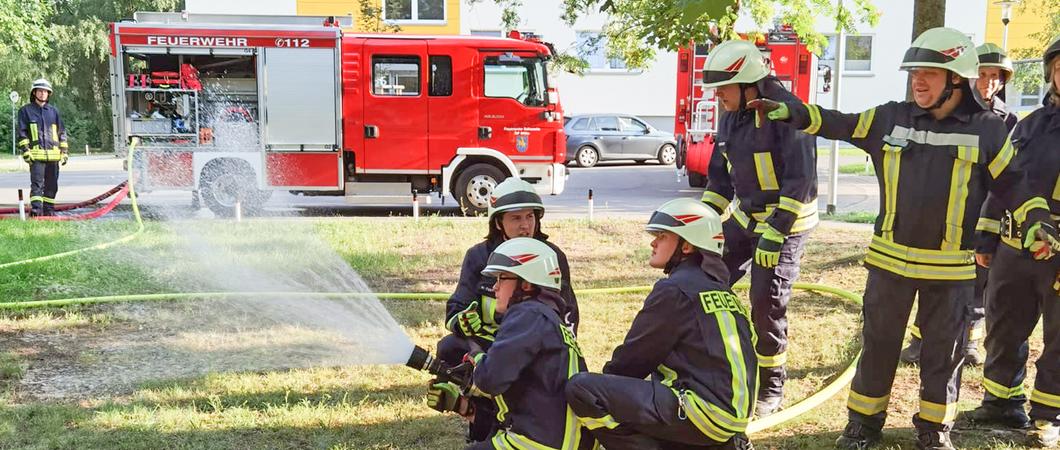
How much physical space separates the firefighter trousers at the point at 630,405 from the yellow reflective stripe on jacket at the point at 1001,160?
6.35 ft

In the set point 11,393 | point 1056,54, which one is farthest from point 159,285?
point 1056,54

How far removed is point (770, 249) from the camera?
179 inches

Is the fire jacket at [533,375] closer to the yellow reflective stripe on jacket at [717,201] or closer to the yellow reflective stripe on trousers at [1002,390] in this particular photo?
the yellow reflective stripe on jacket at [717,201]

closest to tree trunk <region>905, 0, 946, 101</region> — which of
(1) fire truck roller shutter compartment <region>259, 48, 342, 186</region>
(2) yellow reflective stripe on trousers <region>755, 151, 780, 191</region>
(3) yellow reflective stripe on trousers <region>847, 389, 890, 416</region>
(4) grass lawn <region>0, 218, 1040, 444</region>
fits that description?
(4) grass lawn <region>0, 218, 1040, 444</region>

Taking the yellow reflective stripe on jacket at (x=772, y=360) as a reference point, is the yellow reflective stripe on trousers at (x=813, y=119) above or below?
above

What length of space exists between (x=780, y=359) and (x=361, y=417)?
2.38 meters

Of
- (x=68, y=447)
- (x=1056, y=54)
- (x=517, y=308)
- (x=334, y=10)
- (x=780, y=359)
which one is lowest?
(x=68, y=447)

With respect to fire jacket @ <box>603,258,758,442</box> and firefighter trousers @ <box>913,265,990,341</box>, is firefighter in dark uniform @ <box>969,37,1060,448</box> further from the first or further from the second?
fire jacket @ <box>603,258,758,442</box>

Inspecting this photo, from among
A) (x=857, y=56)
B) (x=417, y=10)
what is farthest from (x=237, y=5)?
(x=857, y=56)

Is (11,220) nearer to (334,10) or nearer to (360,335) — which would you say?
(360,335)

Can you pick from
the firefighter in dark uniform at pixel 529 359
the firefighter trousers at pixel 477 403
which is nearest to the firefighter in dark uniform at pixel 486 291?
→ the firefighter trousers at pixel 477 403

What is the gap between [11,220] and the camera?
11.7 meters

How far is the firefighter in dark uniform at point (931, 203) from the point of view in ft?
13.1

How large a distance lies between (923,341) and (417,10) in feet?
92.0
